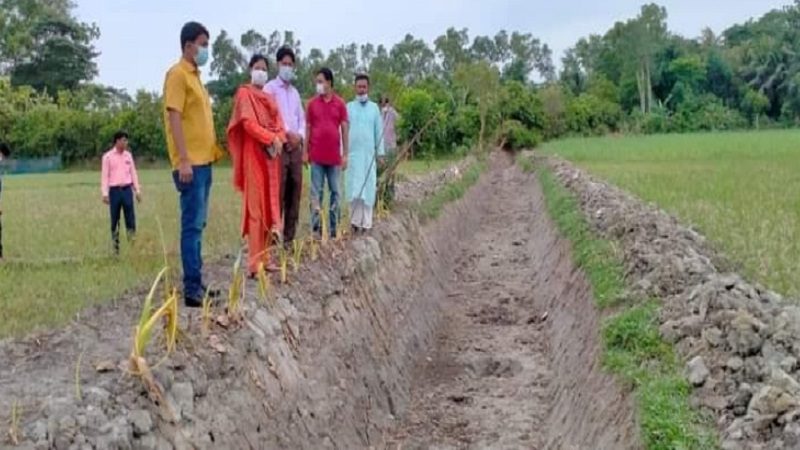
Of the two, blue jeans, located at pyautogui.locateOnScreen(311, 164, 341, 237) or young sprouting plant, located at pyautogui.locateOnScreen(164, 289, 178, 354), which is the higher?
blue jeans, located at pyautogui.locateOnScreen(311, 164, 341, 237)

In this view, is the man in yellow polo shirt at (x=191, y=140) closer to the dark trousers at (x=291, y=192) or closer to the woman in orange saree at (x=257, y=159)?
the woman in orange saree at (x=257, y=159)

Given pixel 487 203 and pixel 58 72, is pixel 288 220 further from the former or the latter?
pixel 58 72

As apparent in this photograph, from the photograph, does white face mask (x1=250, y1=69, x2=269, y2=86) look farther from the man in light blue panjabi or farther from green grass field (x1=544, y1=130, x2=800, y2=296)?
green grass field (x1=544, y1=130, x2=800, y2=296)

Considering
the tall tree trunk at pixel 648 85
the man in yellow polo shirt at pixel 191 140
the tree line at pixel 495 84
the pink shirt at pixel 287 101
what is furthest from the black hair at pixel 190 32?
the tall tree trunk at pixel 648 85

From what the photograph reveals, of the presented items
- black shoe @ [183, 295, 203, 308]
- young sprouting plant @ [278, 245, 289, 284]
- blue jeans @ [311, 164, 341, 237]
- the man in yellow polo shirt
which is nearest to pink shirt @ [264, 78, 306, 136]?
blue jeans @ [311, 164, 341, 237]

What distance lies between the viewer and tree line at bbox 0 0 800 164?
41.8 metres

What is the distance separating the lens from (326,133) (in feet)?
30.2

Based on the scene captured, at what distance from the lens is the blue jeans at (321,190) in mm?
9398

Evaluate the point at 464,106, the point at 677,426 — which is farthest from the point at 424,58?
the point at 677,426

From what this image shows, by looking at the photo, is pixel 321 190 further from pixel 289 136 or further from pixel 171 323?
pixel 171 323

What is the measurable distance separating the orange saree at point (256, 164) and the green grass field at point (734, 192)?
12.3 feet

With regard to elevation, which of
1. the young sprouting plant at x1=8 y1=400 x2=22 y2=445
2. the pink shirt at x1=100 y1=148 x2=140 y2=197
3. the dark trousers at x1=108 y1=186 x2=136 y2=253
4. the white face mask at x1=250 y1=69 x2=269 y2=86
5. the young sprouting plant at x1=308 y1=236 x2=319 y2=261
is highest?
the white face mask at x1=250 y1=69 x2=269 y2=86

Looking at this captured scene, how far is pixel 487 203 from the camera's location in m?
22.3

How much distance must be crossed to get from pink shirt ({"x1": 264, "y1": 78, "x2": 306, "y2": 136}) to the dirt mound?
3201mm
